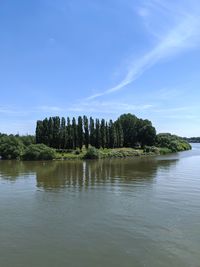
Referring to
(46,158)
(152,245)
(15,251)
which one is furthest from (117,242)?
(46,158)

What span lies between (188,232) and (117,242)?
4109mm

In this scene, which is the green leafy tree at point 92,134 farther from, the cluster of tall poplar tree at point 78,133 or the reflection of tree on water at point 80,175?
the reflection of tree on water at point 80,175

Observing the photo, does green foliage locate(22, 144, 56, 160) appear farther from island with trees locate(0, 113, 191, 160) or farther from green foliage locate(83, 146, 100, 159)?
green foliage locate(83, 146, 100, 159)

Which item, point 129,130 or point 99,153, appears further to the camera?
point 129,130

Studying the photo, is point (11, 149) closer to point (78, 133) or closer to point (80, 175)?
point (78, 133)

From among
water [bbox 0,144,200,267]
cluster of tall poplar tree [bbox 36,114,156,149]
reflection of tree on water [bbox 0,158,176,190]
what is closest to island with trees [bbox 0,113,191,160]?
cluster of tall poplar tree [bbox 36,114,156,149]

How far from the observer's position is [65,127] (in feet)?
307

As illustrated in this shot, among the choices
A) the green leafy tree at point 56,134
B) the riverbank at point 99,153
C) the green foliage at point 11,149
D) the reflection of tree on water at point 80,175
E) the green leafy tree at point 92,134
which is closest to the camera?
the reflection of tree on water at point 80,175

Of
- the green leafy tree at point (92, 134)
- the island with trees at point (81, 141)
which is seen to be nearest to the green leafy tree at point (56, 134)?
the island with trees at point (81, 141)

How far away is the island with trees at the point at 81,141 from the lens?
81250 mm

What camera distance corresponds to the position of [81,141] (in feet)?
312

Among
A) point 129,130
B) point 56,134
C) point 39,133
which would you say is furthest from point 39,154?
point 129,130

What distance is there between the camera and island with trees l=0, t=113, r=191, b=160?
81.2 m

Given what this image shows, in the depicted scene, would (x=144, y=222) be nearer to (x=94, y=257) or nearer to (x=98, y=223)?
(x=98, y=223)
